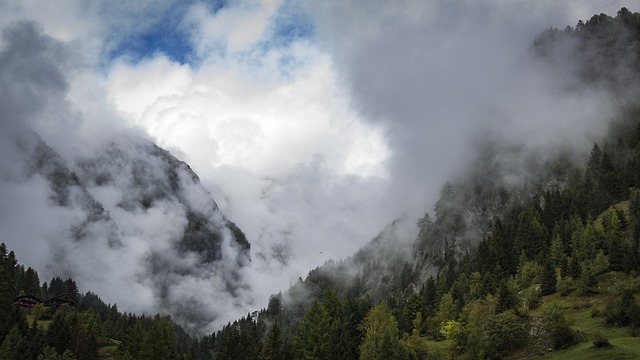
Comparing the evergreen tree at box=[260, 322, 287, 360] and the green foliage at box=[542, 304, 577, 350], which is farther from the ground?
the evergreen tree at box=[260, 322, 287, 360]

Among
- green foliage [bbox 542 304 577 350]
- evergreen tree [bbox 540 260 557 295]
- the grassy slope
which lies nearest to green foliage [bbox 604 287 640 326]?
the grassy slope

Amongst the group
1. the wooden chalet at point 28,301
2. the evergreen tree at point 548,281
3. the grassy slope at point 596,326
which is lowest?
the grassy slope at point 596,326

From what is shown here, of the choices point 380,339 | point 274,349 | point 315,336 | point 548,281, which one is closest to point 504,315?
point 380,339

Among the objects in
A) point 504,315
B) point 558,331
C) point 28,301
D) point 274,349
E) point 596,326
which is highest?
point 28,301

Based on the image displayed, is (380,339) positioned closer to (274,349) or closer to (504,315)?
(504,315)

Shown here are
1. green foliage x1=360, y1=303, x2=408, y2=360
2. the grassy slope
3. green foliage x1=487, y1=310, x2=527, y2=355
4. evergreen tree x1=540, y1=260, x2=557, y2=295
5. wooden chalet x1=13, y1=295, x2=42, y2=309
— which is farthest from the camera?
wooden chalet x1=13, y1=295, x2=42, y2=309

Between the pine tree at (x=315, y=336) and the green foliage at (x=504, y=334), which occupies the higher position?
the pine tree at (x=315, y=336)

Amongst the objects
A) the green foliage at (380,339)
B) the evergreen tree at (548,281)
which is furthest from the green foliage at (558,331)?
the evergreen tree at (548,281)

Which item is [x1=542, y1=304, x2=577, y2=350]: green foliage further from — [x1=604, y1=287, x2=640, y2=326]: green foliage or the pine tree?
the pine tree

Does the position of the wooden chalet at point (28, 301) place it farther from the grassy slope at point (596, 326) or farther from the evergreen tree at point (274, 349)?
the grassy slope at point (596, 326)

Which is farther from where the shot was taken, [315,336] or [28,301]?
[28,301]

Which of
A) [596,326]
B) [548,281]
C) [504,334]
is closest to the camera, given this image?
[596,326]

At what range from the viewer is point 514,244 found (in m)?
151

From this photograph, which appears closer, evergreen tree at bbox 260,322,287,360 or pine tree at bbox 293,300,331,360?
pine tree at bbox 293,300,331,360
